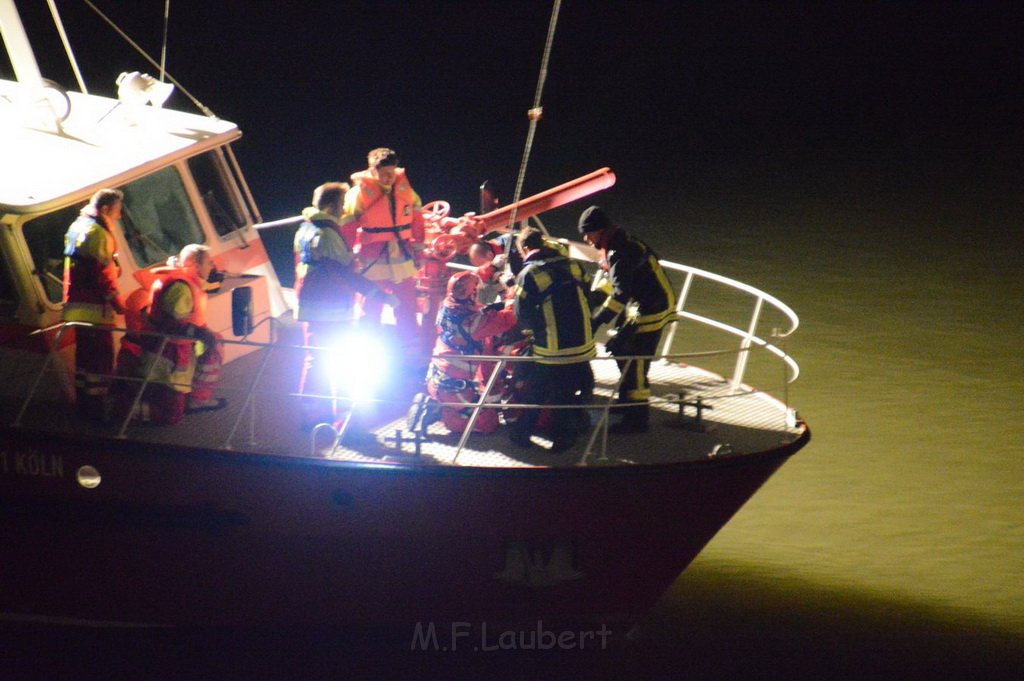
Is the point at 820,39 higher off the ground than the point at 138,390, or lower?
higher

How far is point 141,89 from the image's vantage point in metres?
8.77

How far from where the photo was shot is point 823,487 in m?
10.6

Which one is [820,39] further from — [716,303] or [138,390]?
[138,390]

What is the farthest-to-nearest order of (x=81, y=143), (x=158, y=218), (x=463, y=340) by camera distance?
(x=158, y=218) → (x=81, y=143) → (x=463, y=340)

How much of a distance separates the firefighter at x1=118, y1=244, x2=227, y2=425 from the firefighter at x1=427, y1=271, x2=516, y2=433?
1313 mm

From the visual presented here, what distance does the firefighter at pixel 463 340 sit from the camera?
7.98 m

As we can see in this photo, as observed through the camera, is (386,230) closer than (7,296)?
No

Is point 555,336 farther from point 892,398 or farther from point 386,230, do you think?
point 892,398

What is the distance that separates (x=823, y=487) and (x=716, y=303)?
403cm

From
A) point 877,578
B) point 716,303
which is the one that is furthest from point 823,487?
point 716,303

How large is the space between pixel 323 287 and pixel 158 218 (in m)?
1.50

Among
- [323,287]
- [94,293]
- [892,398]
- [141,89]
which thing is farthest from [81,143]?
[892,398]

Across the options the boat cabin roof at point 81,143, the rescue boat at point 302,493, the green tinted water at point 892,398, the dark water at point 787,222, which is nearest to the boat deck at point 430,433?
the rescue boat at point 302,493

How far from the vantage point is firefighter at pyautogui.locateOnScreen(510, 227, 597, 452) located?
758 centimetres
